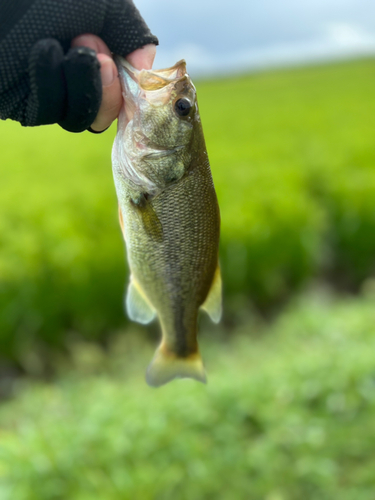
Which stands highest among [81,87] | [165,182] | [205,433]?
[81,87]

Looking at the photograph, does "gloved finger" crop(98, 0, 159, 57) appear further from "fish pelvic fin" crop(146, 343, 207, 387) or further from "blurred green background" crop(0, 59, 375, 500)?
"blurred green background" crop(0, 59, 375, 500)

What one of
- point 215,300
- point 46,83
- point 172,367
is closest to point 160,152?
point 46,83

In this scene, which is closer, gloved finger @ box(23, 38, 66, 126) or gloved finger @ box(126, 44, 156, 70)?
gloved finger @ box(23, 38, 66, 126)

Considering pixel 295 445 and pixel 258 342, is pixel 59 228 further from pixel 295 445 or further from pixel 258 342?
pixel 295 445

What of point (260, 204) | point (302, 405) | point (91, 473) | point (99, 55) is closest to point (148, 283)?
point (99, 55)

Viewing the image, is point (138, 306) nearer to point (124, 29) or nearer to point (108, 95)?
point (108, 95)

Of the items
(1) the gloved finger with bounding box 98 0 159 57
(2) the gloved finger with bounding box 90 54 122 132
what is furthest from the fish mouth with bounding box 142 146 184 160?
(1) the gloved finger with bounding box 98 0 159 57
